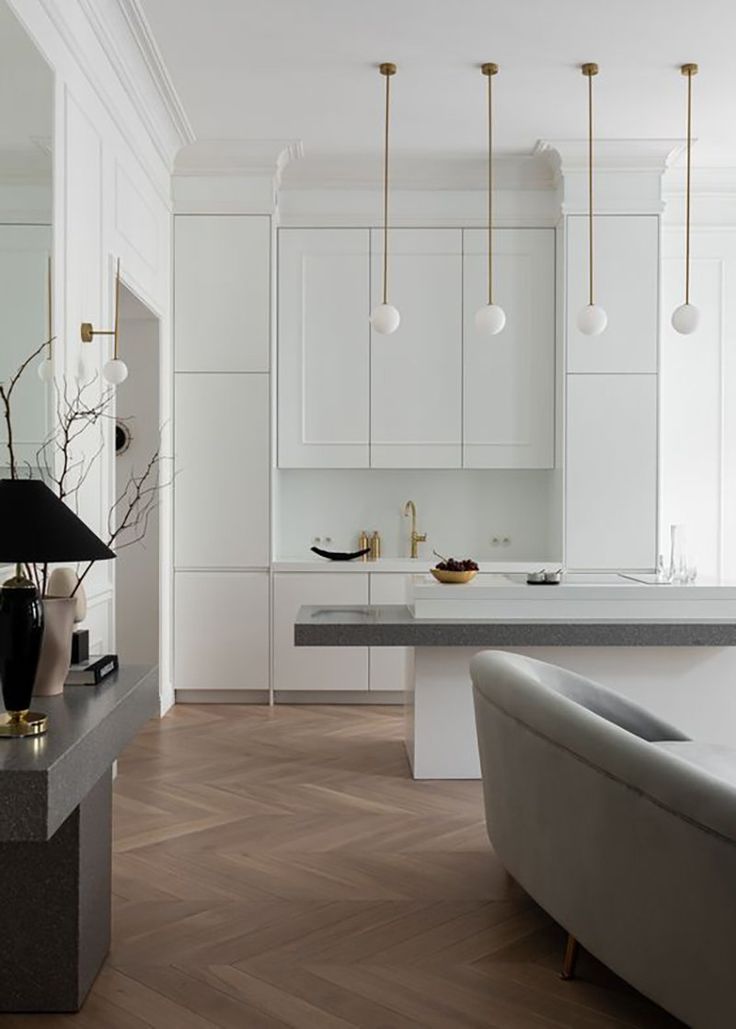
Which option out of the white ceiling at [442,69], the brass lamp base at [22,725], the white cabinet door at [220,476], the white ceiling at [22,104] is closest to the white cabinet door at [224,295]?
the white cabinet door at [220,476]

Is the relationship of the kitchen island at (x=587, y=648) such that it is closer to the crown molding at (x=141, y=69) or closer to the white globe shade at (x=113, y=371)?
the white globe shade at (x=113, y=371)

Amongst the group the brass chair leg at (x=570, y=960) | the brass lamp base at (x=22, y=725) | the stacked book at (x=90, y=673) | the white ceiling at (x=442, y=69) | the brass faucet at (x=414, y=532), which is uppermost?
the white ceiling at (x=442, y=69)

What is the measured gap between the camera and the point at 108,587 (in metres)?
4.89

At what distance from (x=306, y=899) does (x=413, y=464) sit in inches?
150

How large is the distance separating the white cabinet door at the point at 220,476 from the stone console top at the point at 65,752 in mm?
3454

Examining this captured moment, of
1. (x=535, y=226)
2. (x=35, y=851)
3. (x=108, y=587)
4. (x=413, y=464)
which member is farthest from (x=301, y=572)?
(x=35, y=851)

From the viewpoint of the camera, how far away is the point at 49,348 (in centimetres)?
382

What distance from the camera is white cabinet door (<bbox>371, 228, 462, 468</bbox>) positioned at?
22.7 ft

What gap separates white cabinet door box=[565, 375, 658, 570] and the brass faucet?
983 millimetres

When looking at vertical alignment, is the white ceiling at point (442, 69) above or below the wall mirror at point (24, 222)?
A: above

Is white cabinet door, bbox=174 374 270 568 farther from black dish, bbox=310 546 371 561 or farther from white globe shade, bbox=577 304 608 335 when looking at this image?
white globe shade, bbox=577 304 608 335

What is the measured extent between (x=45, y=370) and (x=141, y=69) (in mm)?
2202

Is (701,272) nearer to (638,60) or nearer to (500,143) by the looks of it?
(500,143)

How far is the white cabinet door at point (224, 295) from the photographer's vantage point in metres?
6.63
